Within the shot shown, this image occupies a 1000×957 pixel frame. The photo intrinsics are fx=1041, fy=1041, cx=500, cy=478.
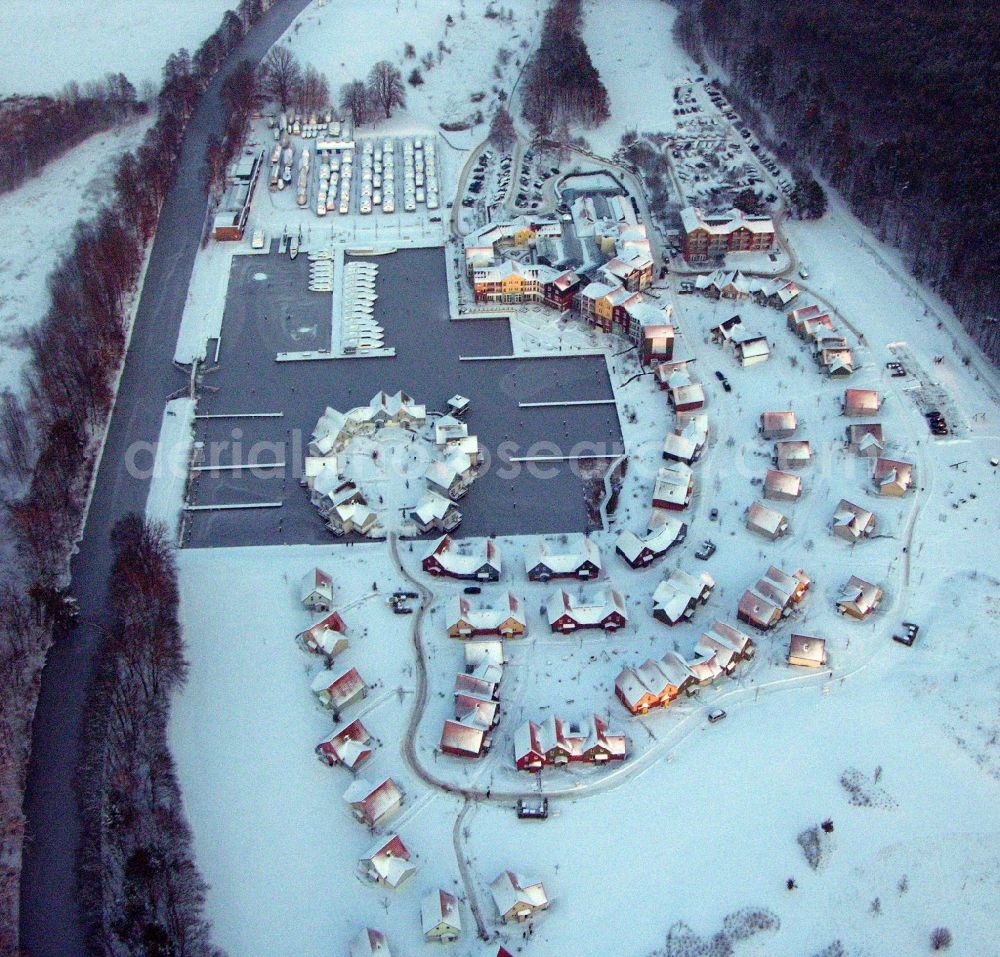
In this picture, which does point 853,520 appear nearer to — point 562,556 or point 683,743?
point 562,556

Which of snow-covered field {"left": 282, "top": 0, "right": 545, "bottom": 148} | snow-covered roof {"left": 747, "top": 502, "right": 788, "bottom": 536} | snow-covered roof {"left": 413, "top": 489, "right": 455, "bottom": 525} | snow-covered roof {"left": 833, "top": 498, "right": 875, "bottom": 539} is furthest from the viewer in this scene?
snow-covered field {"left": 282, "top": 0, "right": 545, "bottom": 148}

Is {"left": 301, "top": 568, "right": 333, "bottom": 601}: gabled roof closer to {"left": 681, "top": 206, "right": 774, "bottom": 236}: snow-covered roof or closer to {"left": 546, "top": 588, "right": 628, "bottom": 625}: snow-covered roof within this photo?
{"left": 546, "top": 588, "right": 628, "bottom": 625}: snow-covered roof

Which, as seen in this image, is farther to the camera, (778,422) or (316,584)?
(778,422)

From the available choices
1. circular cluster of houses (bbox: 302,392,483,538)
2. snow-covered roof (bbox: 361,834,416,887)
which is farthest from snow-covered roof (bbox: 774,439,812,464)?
snow-covered roof (bbox: 361,834,416,887)

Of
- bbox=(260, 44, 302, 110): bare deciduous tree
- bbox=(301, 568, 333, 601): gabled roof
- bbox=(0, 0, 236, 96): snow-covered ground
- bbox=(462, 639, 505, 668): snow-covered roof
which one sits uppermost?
bbox=(0, 0, 236, 96): snow-covered ground

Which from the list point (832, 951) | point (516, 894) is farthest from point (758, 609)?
point (516, 894)

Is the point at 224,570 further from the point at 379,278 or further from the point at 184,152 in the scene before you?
the point at 184,152

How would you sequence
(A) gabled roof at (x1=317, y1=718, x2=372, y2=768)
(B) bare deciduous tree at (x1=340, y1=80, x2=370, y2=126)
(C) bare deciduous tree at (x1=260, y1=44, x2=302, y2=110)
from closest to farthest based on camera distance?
(A) gabled roof at (x1=317, y1=718, x2=372, y2=768), (B) bare deciduous tree at (x1=340, y1=80, x2=370, y2=126), (C) bare deciduous tree at (x1=260, y1=44, x2=302, y2=110)
